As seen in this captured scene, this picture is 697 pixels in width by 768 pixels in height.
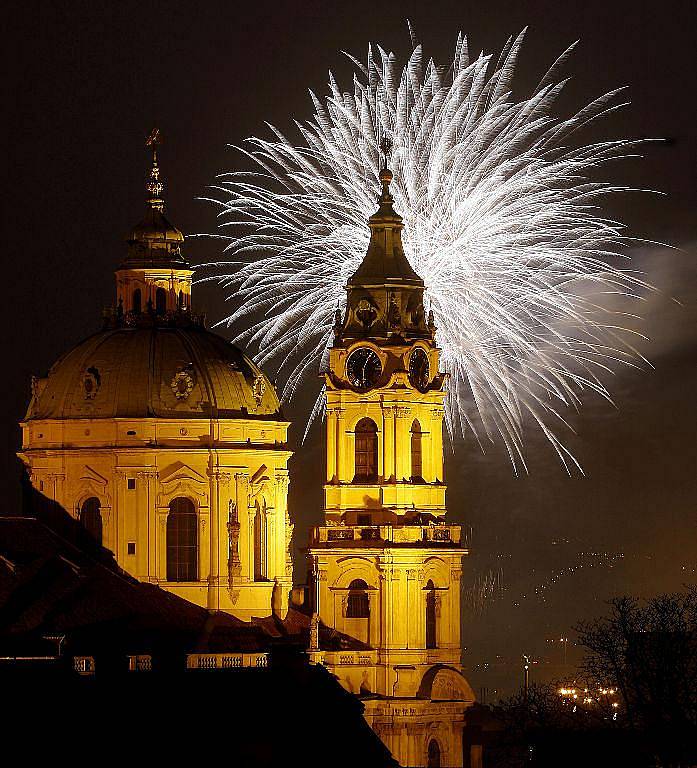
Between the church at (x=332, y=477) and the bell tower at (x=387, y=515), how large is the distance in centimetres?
7

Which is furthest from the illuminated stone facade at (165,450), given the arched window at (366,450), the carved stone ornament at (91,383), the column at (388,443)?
the column at (388,443)

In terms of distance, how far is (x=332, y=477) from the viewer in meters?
125

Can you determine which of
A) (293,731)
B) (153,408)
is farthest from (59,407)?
(293,731)

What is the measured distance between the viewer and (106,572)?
121500mm

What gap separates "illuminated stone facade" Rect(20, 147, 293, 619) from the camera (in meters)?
125

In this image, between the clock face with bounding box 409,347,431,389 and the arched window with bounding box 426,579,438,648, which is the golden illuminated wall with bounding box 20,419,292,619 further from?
the arched window with bounding box 426,579,438,648

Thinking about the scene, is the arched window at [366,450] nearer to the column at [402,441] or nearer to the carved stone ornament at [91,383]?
the column at [402,441]

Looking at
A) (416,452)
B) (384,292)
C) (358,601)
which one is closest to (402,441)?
(416,452)

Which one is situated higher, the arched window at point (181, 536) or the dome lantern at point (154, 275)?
the dome lantern at point (154, 275)

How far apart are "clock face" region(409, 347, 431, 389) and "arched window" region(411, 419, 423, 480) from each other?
1437mm

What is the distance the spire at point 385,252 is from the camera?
124812 mm

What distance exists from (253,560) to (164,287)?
10.6 m

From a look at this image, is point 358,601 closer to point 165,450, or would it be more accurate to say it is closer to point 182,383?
point 165,450

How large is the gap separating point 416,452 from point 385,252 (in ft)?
24.4
